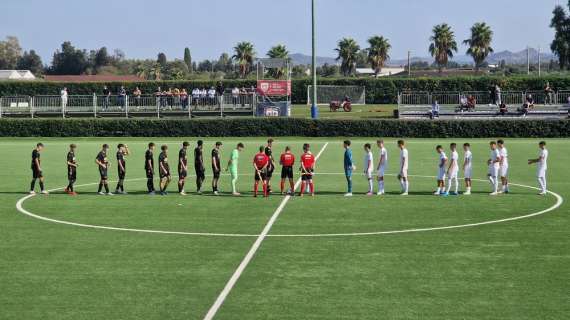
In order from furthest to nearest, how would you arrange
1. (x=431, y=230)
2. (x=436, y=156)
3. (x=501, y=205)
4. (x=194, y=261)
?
(x=436, y=156) < (x=501, y=205) < (x=431, y=230) < (x=194, y=261)

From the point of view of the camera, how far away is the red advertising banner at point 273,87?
216 feet

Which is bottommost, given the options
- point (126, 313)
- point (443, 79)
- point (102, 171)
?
point (126, 313)

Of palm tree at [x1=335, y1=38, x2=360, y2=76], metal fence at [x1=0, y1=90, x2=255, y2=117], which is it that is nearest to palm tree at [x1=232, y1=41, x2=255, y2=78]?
palm tree at [x1=335, y1=38, x2=360, y2=76]

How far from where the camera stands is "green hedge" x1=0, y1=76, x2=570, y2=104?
8112cm

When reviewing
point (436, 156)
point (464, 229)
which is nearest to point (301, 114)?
point (436, 156)

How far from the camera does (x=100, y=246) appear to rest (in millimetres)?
18156

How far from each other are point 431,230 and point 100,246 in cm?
846

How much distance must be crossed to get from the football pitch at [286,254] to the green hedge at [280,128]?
24.6 meters

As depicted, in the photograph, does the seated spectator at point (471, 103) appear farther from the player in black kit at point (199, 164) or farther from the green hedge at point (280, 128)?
the player in black kit at point (199, 164)

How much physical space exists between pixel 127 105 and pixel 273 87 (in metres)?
12.8

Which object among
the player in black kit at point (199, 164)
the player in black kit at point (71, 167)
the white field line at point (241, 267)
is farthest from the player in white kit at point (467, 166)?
the player in black kit at point (71, 167)

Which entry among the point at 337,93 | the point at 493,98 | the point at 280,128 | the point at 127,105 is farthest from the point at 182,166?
the point at 337,93

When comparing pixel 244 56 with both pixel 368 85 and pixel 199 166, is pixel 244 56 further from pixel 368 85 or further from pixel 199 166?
pixel 199 166

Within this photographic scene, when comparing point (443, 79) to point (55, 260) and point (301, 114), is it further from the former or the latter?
point (55, 260)
